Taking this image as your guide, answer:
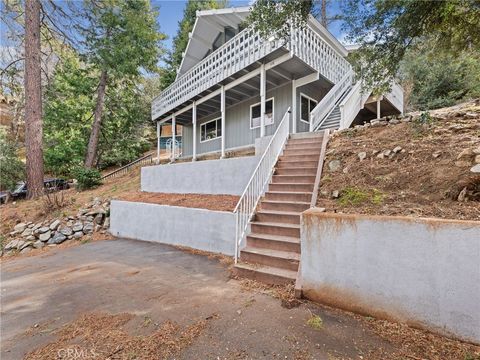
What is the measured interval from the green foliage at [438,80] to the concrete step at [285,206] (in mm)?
10852

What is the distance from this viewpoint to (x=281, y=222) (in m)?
4.82

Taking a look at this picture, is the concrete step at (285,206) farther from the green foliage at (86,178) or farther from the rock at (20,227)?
the green foliage at (86,178)

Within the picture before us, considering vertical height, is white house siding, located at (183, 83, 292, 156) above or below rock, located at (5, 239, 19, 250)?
above

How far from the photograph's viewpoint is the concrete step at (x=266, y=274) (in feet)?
12.0

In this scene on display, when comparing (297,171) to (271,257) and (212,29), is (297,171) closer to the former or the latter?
(271,257)

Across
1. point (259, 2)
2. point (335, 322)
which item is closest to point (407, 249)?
point (335, 322)

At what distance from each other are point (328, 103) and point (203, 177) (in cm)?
558

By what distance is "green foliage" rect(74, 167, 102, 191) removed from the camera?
480 inches

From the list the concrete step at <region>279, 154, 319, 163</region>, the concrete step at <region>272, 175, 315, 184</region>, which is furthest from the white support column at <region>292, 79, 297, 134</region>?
the concrete step at <region>272, 175, 315, 184</region>

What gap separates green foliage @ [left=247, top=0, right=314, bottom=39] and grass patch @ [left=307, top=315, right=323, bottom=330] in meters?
5.35

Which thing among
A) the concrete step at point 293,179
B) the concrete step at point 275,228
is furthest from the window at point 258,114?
the concrete step at point 275,228

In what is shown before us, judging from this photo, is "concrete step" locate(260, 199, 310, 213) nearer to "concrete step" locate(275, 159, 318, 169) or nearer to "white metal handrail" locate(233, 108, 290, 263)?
"white metal handrail" locate(233, 108, 290, 263)

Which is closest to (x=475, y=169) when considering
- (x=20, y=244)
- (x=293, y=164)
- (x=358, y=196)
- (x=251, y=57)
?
(x=358, y=196)

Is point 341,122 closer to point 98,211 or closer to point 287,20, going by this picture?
point 287,20
